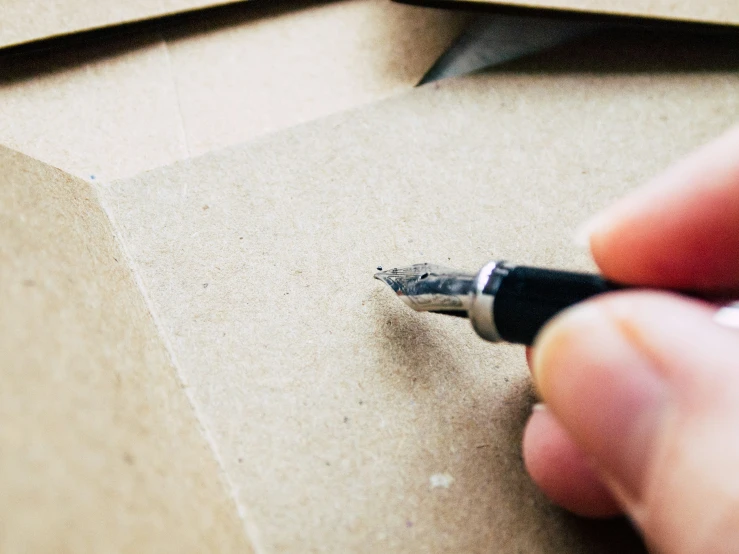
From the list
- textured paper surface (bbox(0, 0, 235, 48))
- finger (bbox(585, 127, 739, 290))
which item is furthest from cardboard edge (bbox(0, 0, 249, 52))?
finger (bbox(585, 127, 739, 290))

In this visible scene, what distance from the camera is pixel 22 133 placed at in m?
0.56

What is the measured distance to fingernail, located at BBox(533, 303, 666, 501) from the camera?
281 mm

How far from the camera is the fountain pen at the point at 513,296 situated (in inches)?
14.7

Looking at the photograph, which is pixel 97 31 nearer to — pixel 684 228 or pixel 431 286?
pixel 431 286

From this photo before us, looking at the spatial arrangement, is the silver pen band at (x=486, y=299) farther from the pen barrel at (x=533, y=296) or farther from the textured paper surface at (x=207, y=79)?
the textured paper surface at (x=207, y=79)

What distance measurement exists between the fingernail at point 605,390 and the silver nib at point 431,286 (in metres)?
0.11

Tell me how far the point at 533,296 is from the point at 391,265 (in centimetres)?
16

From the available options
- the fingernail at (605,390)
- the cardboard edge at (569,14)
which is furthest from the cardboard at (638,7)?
the fingernail at (605,390)

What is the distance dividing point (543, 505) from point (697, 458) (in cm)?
18

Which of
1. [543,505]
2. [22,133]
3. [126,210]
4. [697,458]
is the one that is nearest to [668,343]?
[697,458]

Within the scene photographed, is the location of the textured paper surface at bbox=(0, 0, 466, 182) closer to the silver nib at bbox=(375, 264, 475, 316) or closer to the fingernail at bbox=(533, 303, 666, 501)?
the silver nib at bbox=(375, 264, 475, 316)

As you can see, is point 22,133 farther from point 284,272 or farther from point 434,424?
point 434,424

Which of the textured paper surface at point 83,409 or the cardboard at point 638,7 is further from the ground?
the cardboard at point 638,7

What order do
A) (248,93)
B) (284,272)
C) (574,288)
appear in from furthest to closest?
1. (248,93)
2. (284,272)
3. (574,288)
